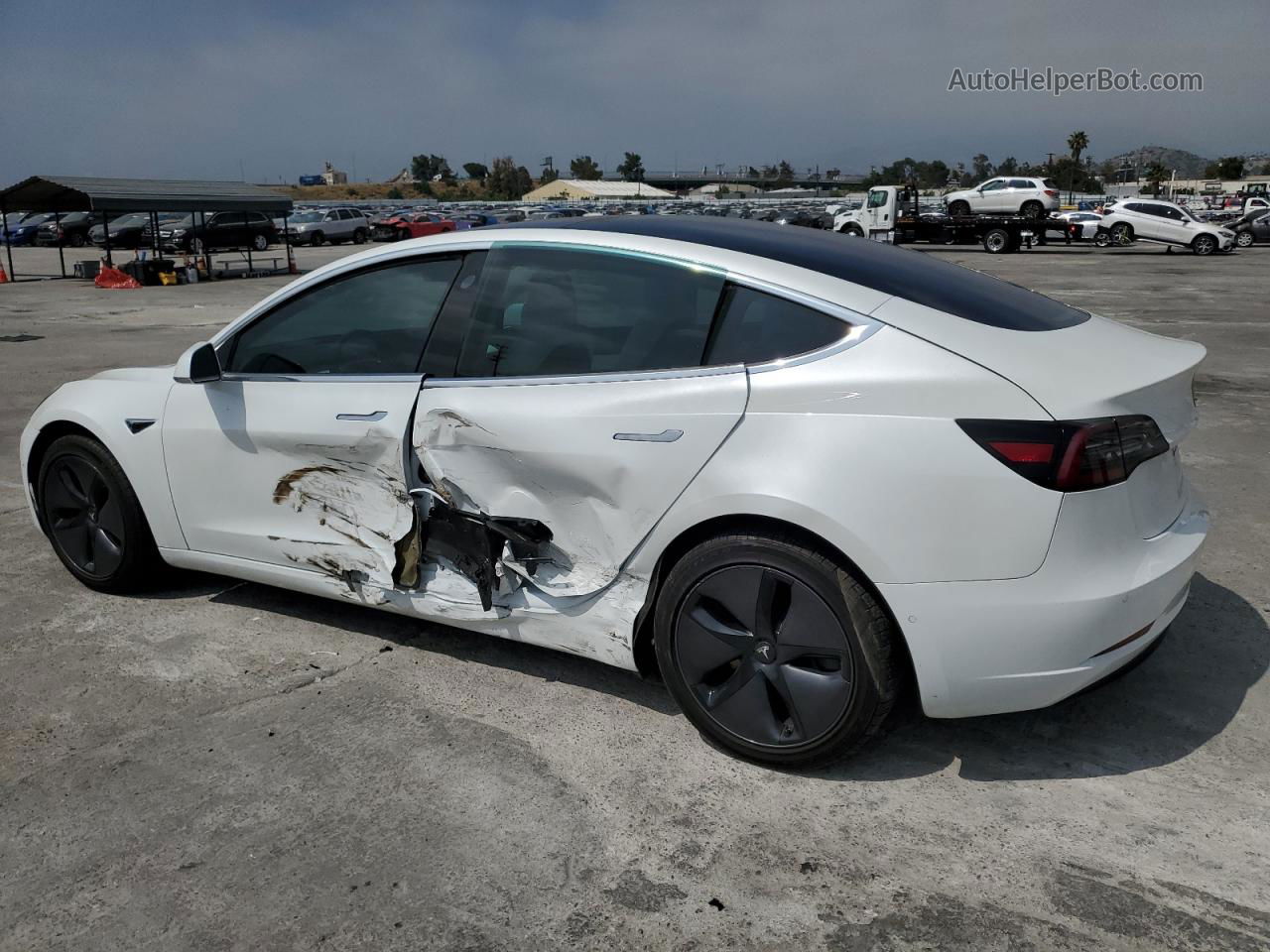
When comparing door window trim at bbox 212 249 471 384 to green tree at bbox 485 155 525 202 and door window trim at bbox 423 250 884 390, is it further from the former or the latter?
green tree at bbox 485 155 525 202

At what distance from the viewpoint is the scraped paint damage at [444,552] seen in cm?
338

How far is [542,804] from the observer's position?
298 centimetres

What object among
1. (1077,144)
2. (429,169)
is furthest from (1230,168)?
(429,169)

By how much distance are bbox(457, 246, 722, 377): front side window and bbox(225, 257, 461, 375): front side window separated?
0.24m

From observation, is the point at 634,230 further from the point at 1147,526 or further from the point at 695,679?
the point at 1147,526

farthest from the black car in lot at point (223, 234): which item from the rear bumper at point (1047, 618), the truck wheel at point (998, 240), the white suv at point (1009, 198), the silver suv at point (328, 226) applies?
the rear bumper at point (1047, 618)

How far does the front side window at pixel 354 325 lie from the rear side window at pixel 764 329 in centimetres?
110

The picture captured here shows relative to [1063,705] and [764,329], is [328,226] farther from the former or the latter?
[1063,705]

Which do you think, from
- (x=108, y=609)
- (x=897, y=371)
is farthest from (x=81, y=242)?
(x=897, y=371)

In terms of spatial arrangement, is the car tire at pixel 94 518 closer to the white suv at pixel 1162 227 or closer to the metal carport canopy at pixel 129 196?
the metal carport canopy at pixel 129 196

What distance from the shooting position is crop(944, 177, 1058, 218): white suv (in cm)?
3891

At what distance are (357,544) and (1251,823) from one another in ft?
9.65

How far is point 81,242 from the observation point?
41875 mm

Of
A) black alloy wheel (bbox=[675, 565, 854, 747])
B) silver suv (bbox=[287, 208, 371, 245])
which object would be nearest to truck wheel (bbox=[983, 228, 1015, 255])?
silver suv (bbox=[287, 208, 371, 245])
